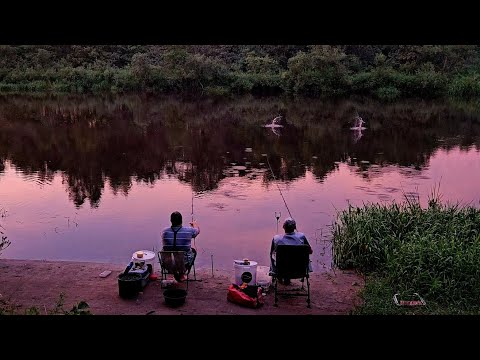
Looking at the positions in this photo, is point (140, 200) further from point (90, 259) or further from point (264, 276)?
point (264, 276)

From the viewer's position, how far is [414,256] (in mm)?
6641

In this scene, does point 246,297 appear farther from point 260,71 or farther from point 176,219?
point 260,71

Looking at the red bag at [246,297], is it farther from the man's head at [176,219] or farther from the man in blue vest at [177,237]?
the man's head at [176,219]

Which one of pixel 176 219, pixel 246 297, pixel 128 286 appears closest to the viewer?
pixel 246 297

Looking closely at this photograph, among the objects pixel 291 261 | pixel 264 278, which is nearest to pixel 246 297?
pixel 291 261

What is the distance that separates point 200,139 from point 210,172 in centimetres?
559

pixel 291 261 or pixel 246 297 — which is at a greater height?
pixel 291 261

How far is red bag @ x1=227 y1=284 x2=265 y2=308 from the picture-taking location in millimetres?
6121

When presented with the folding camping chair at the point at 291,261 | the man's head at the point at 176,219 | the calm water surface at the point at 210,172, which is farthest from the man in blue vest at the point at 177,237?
the calm water surface at the point at 210,172

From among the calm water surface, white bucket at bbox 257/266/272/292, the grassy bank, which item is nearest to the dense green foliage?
the calm water surface

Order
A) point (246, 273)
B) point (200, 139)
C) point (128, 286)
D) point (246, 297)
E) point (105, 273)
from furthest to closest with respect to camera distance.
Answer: point (200, 139)
point (105, 273)
point (246, 273)
point (128, 286)
point (246, 297)

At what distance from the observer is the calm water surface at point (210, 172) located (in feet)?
33.0
